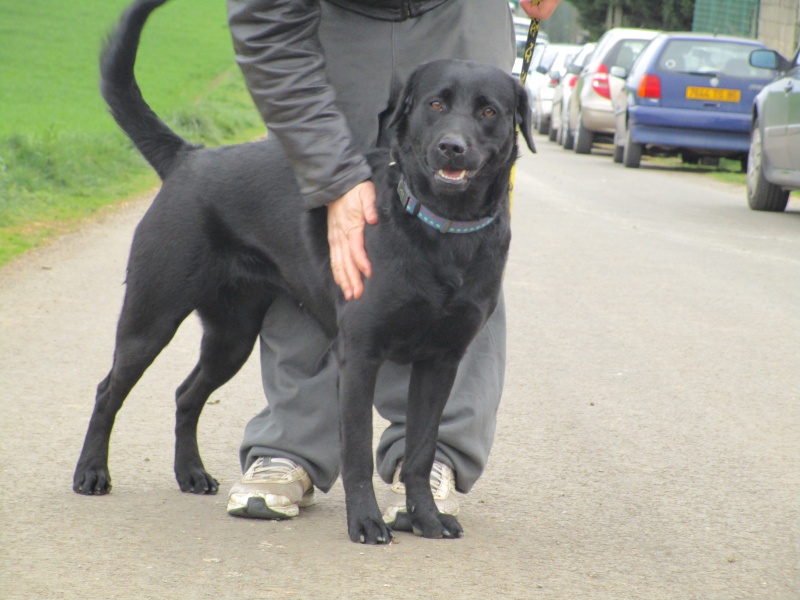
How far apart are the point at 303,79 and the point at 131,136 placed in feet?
2.42

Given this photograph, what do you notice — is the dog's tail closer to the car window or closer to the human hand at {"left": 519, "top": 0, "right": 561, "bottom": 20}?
the human hand at {"left": 519, "top": 0, "right": 561, "bottom": 20}

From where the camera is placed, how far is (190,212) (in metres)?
3.54

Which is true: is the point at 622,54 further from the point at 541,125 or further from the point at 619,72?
the point at 541,125

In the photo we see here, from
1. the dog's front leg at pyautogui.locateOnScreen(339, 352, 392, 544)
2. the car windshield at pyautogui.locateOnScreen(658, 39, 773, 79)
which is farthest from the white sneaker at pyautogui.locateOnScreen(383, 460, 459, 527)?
the car windshield at pyautogui.locateOnScreen(658, 39, 773, 79)

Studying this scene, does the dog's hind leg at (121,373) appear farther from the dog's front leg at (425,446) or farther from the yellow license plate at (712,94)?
the yellow license plate at (712,94)

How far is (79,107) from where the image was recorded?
21.2 m

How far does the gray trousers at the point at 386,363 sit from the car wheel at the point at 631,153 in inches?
509

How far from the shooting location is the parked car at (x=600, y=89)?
60.4 ft

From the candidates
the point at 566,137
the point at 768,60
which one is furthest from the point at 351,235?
the point at 566,137

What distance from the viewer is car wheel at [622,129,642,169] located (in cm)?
1643

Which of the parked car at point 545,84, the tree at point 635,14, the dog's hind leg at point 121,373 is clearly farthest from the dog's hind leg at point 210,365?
the tree at point 635,14

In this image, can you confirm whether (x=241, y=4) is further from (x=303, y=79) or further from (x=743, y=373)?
(x=743, y=373)

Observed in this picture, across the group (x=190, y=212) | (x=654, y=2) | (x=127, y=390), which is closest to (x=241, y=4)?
(x=190, y=212)

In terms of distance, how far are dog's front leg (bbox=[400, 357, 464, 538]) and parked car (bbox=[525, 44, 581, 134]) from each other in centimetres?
1907
